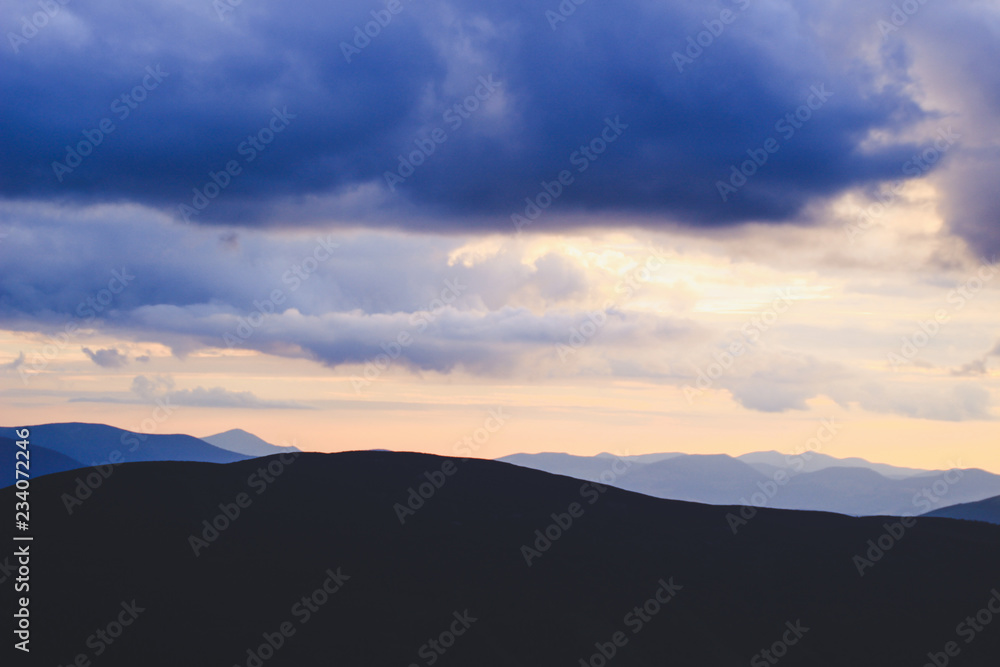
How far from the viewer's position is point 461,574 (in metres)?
89.8

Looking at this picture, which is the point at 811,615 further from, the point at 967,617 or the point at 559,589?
the point at 559,589

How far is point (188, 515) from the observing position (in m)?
95.0

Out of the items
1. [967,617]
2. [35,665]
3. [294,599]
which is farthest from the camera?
[967,617]

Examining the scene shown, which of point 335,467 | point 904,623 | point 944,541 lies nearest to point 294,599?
point 335,467

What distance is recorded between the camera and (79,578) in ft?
251

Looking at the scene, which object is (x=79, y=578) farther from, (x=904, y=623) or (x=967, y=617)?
(x=967, y=617)

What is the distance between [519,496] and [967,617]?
5539 cm

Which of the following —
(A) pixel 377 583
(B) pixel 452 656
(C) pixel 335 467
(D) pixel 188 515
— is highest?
(C) pixel 335 467

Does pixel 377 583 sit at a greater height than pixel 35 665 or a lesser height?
greater

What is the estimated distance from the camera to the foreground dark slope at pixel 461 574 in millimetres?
73312

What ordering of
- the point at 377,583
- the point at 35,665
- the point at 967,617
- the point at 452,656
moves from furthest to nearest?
the point at 967,617, the point at 377,583, the point at 452,656, the point at 35,665

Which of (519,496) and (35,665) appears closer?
(35,665)

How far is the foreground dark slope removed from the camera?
73312 mm

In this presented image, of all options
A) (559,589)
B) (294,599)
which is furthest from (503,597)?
(294,599)
